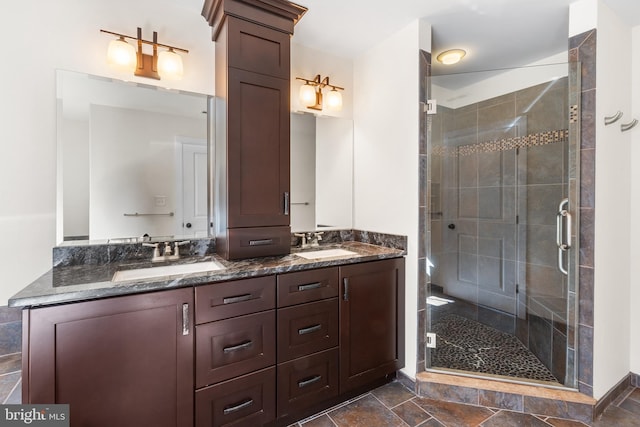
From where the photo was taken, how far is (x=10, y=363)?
1426 millimetres

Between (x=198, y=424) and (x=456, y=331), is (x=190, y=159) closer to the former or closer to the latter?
(x=198, y=424)

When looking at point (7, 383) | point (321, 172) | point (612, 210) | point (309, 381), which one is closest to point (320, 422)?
point (309, 381)

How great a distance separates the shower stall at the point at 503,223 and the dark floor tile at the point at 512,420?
0.73ft

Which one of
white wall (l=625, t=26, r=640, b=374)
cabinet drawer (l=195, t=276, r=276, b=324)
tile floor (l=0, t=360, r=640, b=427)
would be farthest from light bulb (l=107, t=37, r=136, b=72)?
white wall (l=625, t=26, r=640, b=374)

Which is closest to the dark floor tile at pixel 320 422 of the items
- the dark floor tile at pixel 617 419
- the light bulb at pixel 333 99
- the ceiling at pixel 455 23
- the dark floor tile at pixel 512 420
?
the dark floor tile at pixel 512 420

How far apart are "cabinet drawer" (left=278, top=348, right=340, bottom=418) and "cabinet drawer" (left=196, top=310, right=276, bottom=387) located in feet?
0.49

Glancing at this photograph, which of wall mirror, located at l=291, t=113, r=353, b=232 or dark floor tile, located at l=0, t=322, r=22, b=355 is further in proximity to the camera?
wall mirror, located at l=291, t=113, r=353, b=232

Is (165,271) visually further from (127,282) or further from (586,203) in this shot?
(586,203)

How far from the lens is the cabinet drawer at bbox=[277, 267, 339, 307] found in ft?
5.23

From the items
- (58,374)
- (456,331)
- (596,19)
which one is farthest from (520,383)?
(58,374)

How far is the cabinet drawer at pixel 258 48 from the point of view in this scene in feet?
5.67

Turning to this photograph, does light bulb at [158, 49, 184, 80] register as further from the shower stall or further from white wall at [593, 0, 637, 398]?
white wall at [593, 0, 637, 398]

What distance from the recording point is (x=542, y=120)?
2248 mm

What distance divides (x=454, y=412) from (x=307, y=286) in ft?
3.86
